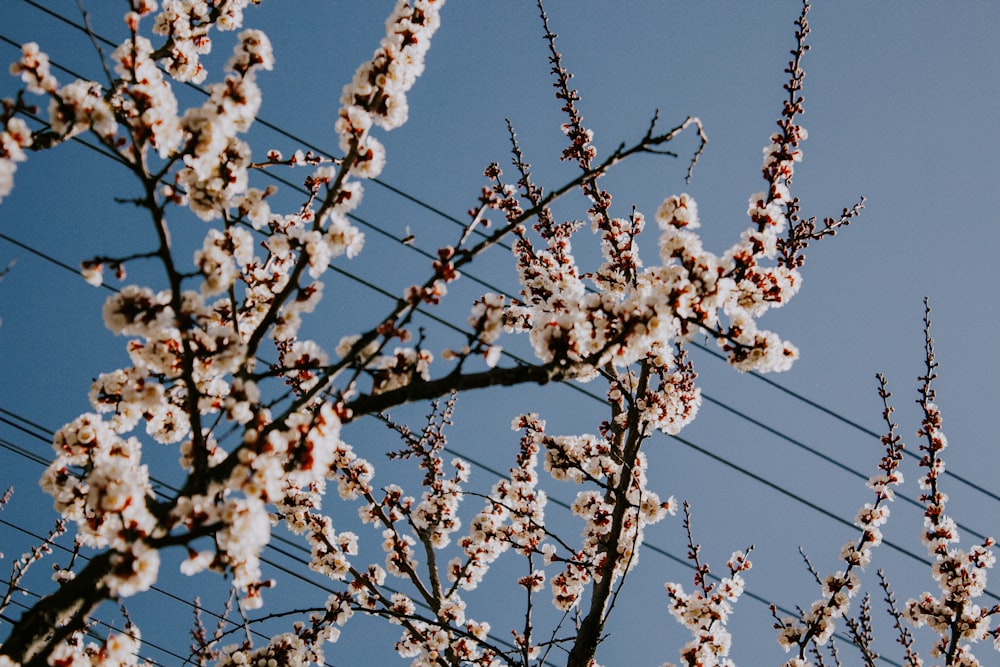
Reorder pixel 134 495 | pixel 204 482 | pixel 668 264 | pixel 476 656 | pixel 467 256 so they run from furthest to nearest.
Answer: pixel 476 656, pixel 668 264, pixel 467 256, pixel 204 482, pixel 134 495

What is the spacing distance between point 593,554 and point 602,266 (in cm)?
263

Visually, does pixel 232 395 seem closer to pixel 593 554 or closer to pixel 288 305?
pixel 288 305

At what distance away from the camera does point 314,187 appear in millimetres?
4902

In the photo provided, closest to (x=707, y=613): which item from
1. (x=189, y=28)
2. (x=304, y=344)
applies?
(x=304, y=344)

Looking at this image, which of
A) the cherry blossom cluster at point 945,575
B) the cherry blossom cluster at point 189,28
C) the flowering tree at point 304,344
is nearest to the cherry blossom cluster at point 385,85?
the flowering tree at point 304,344

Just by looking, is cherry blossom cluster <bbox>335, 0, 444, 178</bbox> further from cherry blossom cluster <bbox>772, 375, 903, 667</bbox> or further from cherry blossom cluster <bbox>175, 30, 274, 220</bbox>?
cherry blossom cluster <bbox>772, 375, 903, 667</bbox>

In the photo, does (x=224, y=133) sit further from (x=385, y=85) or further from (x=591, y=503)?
(x=591, y=503)

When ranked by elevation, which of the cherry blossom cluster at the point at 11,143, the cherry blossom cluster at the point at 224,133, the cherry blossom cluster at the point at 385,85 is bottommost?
the cherry blossom cluster at the point at 11,143

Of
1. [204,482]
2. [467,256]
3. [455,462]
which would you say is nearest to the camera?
[204,482]

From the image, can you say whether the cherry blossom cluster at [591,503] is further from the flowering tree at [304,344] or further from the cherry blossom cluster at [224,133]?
the cherry blossom cluster at [224,133]

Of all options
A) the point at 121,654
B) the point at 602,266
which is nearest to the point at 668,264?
the point at 602,266

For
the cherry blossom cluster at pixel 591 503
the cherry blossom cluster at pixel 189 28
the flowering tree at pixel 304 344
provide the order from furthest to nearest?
the cherry blossom cluster at pixel 591 503
the cherry blossom cluster at pixel 189 28
the flowering tree at pixel 304 344

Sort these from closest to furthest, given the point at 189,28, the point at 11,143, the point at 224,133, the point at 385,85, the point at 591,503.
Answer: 1. the point at 11,143
2. the point at 224,133
3. the point at 385,85
4. the point at 189,28
5. the point at 591,503

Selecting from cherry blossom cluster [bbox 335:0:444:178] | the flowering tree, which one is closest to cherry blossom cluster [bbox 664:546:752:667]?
the flowering tree
